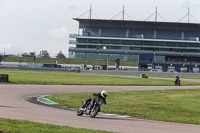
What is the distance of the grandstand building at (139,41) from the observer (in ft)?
483

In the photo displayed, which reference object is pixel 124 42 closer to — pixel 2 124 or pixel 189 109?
pixel 189 109

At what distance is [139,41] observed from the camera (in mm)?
148875

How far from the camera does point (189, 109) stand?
23859 mm

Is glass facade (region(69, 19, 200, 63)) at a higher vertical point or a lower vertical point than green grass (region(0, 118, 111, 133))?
higher

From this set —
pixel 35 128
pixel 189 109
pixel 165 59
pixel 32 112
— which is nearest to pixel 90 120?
pixel 32 112

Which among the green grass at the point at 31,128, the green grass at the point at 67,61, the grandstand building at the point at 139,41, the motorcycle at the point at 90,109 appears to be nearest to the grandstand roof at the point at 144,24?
the grandstand building at the point at 139,41

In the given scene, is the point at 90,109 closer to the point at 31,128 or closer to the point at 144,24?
the point at 31,128

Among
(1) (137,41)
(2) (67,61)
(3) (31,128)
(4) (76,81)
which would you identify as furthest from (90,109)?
(1) (137,41)

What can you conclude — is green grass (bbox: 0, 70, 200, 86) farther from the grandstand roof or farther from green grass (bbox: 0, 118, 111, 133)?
the grandstand roof

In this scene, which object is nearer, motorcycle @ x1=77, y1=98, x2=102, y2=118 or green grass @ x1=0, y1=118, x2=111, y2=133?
green grass @ x1=0, y1=118, x2=111, y2=133

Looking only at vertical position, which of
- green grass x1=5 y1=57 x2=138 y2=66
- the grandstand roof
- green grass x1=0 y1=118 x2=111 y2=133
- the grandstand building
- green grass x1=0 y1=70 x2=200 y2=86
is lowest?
green grass x1=0 y1=70 x2=200 y2=86

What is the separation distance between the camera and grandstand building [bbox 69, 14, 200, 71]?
147 meters

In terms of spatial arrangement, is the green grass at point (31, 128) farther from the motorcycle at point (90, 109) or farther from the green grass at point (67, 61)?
the green grass at point (67, 61)

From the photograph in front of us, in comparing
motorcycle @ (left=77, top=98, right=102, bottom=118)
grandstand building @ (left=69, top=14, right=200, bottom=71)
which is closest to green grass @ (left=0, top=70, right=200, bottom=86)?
motorcycle @ (left=77, top=98, right=102, bottom=118)
